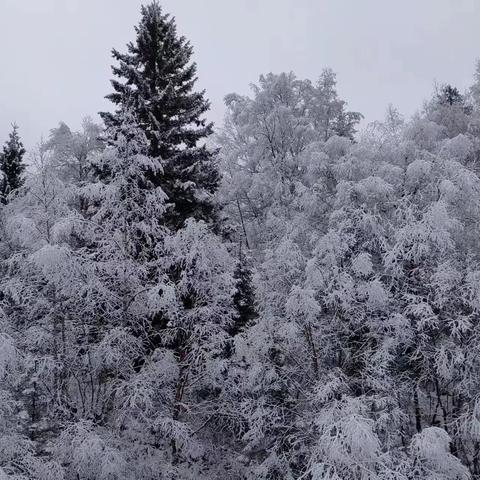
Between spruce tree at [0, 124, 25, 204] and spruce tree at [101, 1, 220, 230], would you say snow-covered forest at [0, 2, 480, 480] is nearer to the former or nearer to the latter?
spruce tree at [101, 1, 220, 230]

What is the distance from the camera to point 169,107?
15969mm

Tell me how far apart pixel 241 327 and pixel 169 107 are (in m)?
8.10

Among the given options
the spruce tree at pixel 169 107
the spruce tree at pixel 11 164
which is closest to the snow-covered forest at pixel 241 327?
the spruce tree at pixel 169 107

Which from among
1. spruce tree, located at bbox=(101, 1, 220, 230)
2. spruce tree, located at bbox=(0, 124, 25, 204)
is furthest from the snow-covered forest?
spruce tree, located at bbox=(0, 124, 25, 204)

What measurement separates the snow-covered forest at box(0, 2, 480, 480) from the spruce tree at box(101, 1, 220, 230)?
232mm

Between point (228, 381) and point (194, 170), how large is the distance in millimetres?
7177

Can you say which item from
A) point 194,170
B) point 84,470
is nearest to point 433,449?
point 84,470

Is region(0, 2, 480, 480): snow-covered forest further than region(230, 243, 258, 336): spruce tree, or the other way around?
region(230, 243, 258, 336): spruce tree

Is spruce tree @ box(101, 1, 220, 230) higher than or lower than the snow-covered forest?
higher

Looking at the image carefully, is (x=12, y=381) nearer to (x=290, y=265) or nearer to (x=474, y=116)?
(x=290, y=265)

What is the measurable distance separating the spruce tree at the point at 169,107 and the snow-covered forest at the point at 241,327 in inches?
9.1

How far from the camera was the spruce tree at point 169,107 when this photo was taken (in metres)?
15.3

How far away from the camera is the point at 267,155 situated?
70.1 feet

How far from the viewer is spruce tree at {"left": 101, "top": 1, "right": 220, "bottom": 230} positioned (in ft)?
50.1
